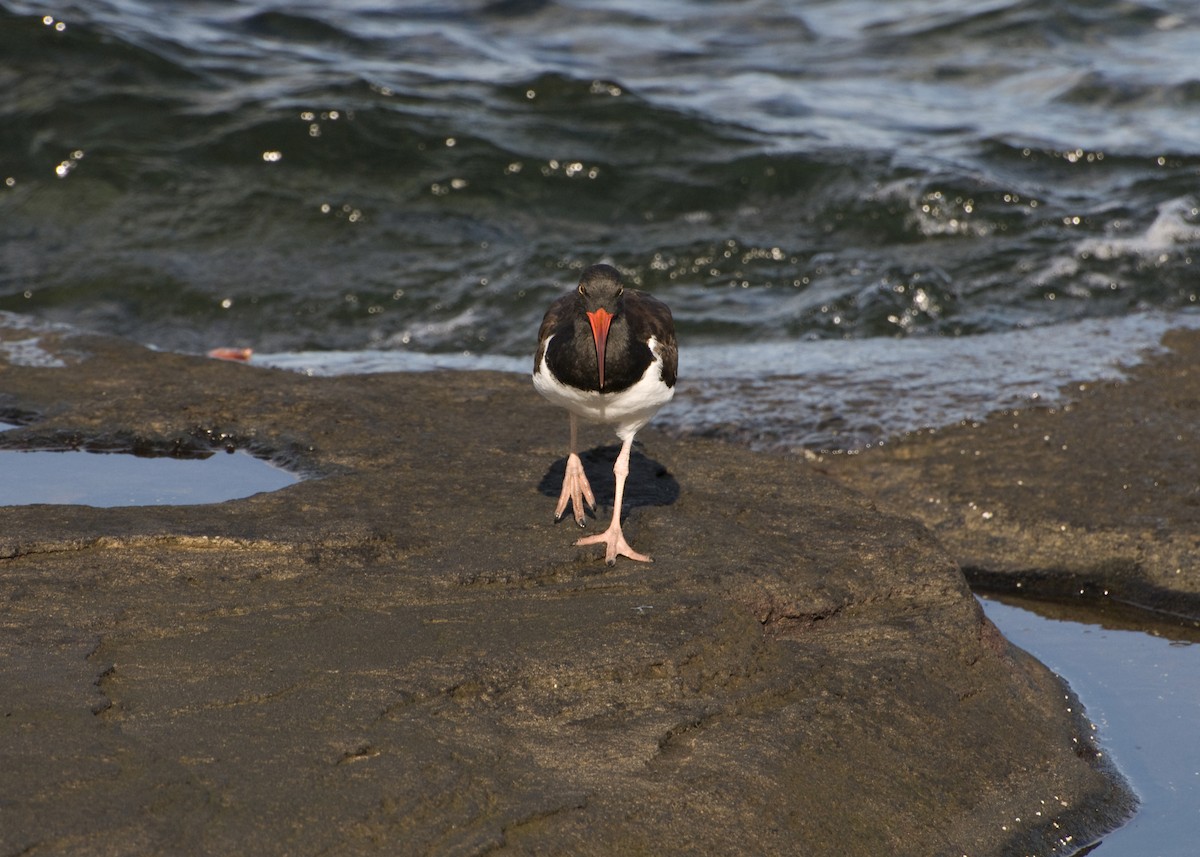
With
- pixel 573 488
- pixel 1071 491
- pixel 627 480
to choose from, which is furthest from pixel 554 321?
pixel 1071 491

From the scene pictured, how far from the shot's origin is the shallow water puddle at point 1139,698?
3.92 m

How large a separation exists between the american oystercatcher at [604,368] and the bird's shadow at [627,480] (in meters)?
0.24

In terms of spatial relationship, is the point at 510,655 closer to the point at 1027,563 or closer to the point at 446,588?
the point at 446,588

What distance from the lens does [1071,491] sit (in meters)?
5.80

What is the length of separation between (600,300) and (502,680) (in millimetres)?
1558

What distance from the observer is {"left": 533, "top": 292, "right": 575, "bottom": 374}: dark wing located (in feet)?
16.3

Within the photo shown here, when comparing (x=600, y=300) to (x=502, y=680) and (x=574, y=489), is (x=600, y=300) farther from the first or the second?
(x=502, y=680)

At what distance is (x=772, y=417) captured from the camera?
22.1 feet

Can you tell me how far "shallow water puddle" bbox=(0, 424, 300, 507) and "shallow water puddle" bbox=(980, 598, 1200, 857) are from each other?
2.83 meters

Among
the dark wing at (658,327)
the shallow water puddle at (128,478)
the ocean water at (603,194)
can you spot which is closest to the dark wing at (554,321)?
the dark wing at (658,327)

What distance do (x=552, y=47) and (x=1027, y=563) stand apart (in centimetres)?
1126

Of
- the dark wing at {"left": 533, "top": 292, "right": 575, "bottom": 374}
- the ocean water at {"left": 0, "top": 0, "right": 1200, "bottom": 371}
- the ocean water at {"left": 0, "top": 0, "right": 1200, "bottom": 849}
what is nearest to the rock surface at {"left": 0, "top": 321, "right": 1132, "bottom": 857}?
the dark wing at {"left": 533, "top": 292, "right": 575, "bottom": 374}

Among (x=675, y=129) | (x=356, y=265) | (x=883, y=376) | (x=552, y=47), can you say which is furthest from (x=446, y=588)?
(x=552, y=47)

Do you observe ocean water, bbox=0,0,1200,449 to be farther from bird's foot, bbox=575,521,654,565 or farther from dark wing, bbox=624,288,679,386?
bird's foot, bbox=575,521,654,565
